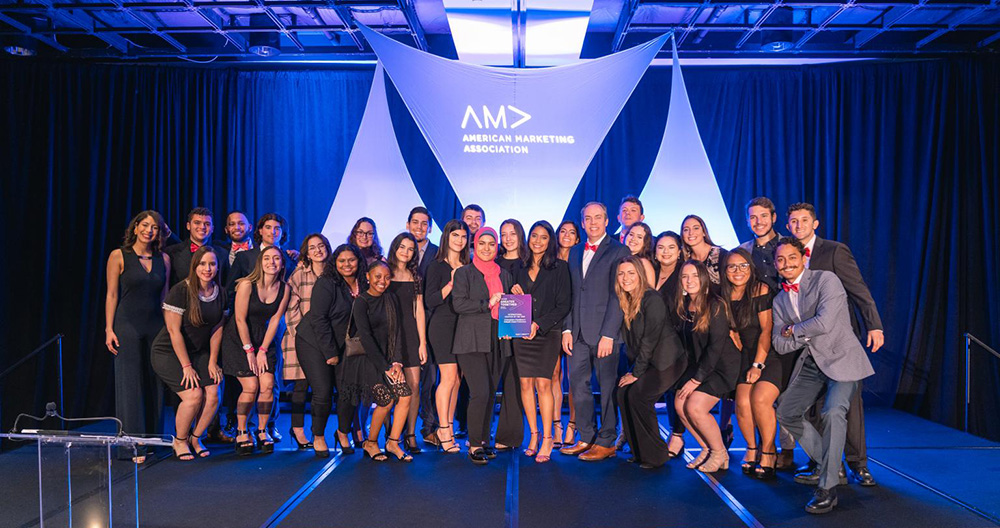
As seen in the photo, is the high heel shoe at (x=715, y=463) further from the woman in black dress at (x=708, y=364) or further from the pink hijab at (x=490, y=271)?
the pink hijab at (x=490, y=271)

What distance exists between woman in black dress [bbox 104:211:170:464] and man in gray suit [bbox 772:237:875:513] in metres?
4.02

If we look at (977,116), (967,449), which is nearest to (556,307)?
(967,449)

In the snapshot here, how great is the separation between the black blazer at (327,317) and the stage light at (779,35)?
4508 millimetres

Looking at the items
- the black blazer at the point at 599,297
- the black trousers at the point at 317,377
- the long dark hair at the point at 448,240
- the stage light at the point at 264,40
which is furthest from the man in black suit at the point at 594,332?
the stage light at the point at 264,40

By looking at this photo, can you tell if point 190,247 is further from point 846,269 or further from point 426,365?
point 846,269

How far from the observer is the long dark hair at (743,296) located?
168 inches

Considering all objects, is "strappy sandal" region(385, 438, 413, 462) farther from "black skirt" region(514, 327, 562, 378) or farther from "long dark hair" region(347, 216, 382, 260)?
"long dark hair" region(347, 216, 382, 260)

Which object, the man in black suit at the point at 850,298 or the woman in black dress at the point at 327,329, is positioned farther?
the woman in black dress at the point at 327,329

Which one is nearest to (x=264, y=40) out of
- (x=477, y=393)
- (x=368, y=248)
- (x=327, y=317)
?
(x=368, y=248)

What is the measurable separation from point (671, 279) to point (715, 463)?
1.20 meters

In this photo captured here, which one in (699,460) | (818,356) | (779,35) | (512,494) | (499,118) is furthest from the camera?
(779,35)

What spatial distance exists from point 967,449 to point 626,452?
8.33ft

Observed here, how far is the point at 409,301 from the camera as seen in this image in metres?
4.66

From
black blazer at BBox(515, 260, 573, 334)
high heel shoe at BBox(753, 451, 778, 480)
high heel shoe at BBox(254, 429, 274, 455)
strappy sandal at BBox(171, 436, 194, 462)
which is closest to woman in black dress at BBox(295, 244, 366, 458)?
high heel shoe at BBox(254, 429, 274, 455)
